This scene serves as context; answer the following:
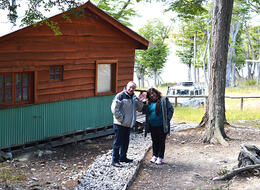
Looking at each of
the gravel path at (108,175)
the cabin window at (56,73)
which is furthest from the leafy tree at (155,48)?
the gravel path at (108,175)

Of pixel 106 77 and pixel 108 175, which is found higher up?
pixel 106 77

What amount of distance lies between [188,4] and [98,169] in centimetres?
894

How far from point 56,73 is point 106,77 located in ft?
7.87

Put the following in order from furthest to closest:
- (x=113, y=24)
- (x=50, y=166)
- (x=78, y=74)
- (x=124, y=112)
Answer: (x=113, y=24)
(x=78, y=74)
(x=50, y=166)
(x=124, y=112)

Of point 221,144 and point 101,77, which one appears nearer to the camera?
point 221,144

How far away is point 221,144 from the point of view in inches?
461

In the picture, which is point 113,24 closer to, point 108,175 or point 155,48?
point 108,175

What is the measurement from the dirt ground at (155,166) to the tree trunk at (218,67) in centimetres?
55

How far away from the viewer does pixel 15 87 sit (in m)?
10.5

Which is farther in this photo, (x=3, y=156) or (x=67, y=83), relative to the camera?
(x=67, y=83)

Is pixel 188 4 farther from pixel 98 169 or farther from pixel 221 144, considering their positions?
pixel 98 169

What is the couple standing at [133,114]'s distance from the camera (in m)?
8.38

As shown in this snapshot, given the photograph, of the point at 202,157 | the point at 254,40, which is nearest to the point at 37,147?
the point at 202,157

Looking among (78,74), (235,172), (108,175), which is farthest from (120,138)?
(78,74)
